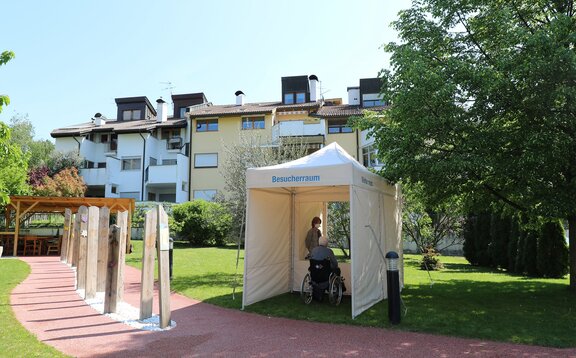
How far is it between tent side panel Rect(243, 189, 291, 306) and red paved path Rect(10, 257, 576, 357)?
0.99 meters

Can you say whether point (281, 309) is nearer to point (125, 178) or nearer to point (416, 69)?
point (416, 69)

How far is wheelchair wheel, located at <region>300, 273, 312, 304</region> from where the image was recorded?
29.2 ft

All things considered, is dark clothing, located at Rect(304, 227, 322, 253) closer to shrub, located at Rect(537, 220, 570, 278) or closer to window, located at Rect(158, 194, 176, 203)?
shrub, located at Rect(537, 220, 570, 278)

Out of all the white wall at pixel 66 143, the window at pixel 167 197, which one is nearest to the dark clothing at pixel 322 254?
the window at pixel 167 197

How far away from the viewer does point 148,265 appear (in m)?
7.29

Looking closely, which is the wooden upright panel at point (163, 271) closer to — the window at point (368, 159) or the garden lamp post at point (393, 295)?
the garden lamp post at point (393, 295)

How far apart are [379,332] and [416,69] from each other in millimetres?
5688

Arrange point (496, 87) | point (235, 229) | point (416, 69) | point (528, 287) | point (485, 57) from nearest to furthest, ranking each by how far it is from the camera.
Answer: point (496, 87)
point (416, 69)
point (485, 57)
point (528, 287)
point (235, 229)

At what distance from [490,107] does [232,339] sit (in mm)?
7218

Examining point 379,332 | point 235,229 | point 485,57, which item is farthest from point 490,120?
point 235,229

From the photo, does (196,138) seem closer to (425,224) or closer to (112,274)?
(425,224)

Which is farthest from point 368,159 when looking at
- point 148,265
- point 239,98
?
point 148,265

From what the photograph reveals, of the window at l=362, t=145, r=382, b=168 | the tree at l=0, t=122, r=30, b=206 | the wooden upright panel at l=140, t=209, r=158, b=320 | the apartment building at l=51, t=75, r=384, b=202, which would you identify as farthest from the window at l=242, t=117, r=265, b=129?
the wooden upright panel at l=140, t=209, r=158, b=320

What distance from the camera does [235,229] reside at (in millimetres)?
24141
